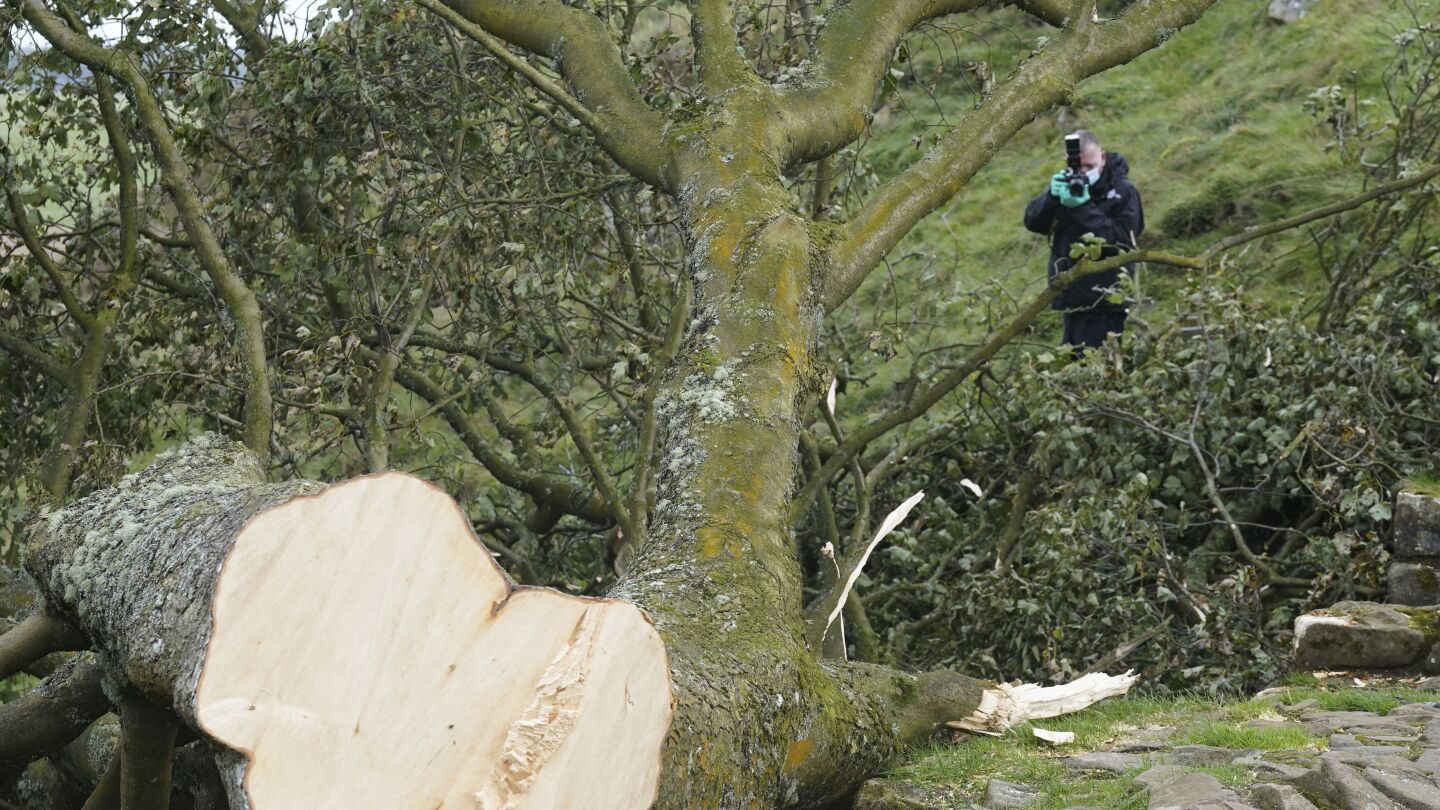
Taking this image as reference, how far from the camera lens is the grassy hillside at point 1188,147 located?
10.0 m

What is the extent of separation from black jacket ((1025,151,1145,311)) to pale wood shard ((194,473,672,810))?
6.63 m

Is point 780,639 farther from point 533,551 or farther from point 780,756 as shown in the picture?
point 533,551

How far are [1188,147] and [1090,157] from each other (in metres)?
3.10

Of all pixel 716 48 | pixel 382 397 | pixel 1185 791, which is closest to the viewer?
pixel 1185 791

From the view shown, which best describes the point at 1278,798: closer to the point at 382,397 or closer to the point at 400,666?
the point at 400,666

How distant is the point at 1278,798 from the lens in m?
3.13

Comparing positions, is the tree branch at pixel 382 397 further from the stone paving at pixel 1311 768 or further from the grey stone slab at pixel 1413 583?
the grey stone slab at pixel 1413 583

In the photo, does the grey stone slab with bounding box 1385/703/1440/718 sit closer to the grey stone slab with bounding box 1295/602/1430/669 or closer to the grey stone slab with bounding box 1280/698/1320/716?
the grey stone slab with bounding box 1280/698/1320/716

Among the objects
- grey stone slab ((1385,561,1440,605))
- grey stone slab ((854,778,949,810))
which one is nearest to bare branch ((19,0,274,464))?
grey stone slab ((854,778,949,810))

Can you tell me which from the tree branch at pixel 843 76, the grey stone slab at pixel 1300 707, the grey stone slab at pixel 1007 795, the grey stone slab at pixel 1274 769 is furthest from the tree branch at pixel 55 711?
the grey stone slab at pixel 1300 707

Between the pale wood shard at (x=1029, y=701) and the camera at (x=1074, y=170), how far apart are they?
438cm

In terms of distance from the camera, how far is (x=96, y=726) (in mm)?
4383

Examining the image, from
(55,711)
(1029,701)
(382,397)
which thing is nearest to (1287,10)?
(1029,701)

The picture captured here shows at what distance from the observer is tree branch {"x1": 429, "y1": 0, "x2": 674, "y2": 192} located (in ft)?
15.3
